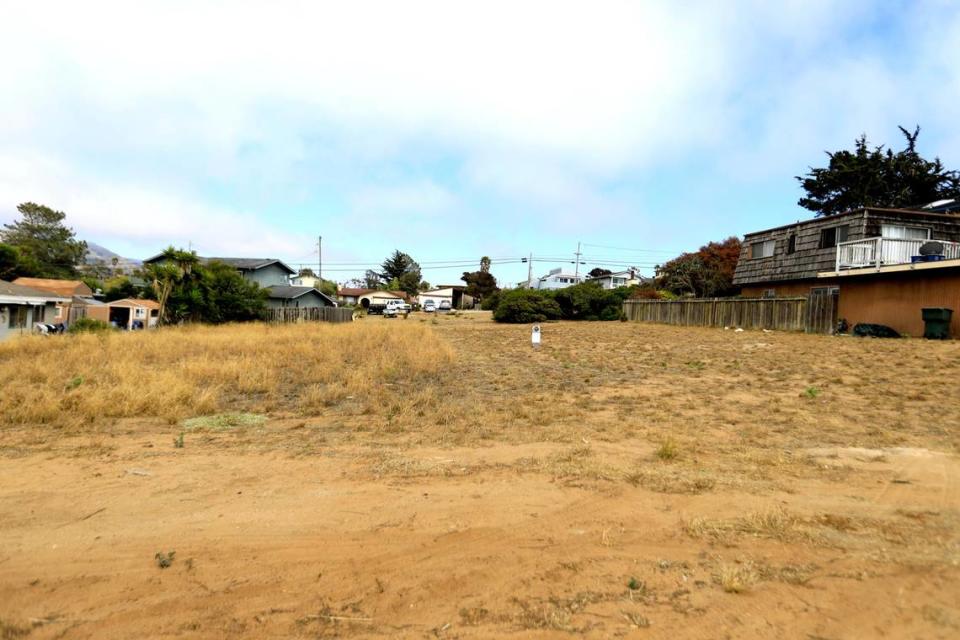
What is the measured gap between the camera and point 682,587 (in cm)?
297

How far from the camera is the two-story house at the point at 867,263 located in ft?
60.5

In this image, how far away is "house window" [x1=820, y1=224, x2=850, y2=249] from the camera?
24.2 m

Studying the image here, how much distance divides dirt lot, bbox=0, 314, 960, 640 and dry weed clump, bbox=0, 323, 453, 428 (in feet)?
1.88

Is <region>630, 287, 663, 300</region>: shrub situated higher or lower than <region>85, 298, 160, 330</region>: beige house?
higher

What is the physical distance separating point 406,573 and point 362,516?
2.88 ft

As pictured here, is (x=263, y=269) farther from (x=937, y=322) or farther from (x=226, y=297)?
(x=937, y=322)

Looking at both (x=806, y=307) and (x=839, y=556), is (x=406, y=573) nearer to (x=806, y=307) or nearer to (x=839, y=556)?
(x=839, y=556)

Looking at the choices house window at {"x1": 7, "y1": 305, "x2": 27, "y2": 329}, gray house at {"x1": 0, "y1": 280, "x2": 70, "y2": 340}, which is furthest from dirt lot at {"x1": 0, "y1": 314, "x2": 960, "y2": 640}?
house window at {"x1": 7, "y1": 305, "x2": 27, "y2": 329}

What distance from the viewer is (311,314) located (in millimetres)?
37406

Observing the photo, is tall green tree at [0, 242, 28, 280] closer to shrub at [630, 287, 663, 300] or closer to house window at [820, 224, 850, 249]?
shrub at [630, 287, 663, 300]

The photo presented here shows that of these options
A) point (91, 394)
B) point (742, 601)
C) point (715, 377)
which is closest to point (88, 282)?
point (91, 394)

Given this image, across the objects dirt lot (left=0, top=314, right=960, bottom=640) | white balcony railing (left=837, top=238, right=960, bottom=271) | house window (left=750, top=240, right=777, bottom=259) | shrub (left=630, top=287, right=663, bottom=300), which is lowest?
dirt lot (left=0, top=314, right=960, bottom=640)

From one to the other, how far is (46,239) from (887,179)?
88.2 meters

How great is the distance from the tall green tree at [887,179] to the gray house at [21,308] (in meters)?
51.6
